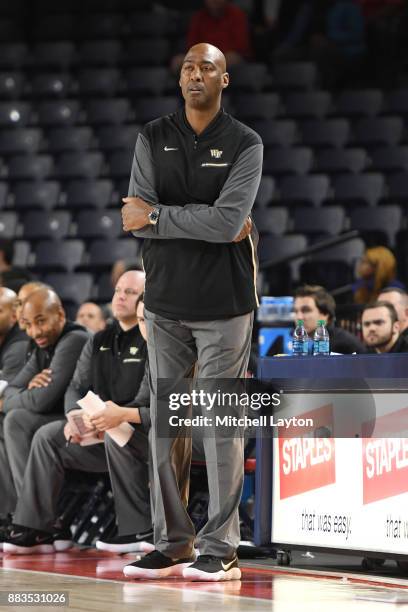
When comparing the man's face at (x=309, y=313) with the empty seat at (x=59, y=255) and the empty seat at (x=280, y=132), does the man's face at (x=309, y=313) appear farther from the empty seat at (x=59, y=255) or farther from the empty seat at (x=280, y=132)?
the empty seat at (x=280, y=132)

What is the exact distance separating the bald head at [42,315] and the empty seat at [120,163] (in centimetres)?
611

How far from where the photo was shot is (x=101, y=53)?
14977 mm

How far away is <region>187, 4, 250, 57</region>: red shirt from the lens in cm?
1382

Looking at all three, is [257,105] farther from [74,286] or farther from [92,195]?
[74,286]

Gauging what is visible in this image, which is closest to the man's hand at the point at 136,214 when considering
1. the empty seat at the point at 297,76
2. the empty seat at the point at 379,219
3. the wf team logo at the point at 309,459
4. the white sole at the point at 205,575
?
the wf team logo at the point at 309,459

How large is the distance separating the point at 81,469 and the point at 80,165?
7.18 meters

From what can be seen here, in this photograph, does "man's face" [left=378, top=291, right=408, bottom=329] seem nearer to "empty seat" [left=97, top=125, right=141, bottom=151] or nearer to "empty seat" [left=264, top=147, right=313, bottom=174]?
"empty seat" [left=264, top=147, right=313, bottom=174]

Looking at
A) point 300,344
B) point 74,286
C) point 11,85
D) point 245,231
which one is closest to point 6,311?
point 300,344

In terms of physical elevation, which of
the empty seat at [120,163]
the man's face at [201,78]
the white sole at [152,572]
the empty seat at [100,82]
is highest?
the empty seat at [100,82]

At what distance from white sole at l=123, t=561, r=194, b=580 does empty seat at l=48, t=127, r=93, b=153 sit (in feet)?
30.8

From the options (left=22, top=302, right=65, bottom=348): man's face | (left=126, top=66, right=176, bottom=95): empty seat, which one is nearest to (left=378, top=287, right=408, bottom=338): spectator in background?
(left=22, top=302, right=65, bottom=348): man's face

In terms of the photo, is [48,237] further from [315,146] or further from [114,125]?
[315,146]

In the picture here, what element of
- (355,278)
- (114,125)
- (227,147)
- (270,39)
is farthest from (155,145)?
(270,39)

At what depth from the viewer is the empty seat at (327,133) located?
12492 millimetres
